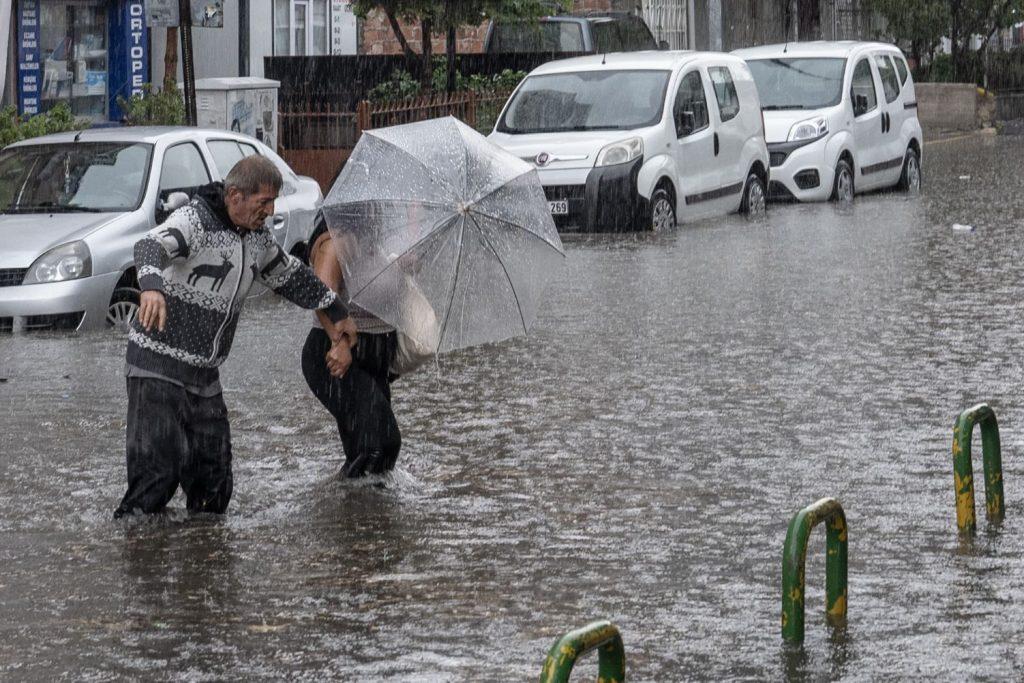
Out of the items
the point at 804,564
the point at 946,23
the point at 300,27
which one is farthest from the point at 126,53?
the point at 946,23

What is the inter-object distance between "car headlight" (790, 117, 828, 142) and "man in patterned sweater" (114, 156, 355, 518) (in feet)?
52.7

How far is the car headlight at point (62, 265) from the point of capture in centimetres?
1302

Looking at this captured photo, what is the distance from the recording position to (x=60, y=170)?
14219mm

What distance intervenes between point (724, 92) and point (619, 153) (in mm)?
2457

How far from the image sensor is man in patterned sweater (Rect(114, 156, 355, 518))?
7.21 m

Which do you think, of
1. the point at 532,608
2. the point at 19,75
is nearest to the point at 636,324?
the point at 532,608

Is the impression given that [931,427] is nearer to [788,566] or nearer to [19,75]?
[788,566]

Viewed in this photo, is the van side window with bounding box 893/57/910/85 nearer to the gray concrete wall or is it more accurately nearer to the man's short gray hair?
the gray concrete wall

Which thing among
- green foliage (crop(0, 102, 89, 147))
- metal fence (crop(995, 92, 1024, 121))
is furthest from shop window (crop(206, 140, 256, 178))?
metal fence (crop(995, 92, 1024, 121))

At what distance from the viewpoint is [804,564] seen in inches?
220

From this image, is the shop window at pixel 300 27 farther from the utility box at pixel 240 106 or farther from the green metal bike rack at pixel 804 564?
the green metal bike rack at pixel 804 564

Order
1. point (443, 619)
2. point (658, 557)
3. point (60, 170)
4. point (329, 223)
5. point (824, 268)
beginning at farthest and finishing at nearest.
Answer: point (824, 268) → point (60, 170) → point (329, 223) → point (658, 557) → point (443, 619)

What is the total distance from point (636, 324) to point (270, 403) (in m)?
3.49

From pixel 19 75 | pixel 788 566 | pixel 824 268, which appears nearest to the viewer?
pixel 788 566
